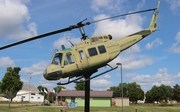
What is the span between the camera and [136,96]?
5295 inches

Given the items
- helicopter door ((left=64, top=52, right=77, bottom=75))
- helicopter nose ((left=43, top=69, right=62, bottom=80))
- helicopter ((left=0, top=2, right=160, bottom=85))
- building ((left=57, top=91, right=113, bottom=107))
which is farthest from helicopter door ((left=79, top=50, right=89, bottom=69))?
building ((left=57, top=91, right=113, bottom=107))

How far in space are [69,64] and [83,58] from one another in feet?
3.14

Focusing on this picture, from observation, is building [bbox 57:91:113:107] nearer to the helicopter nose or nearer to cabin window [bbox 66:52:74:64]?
cabin window [bbox 66:52:74:64]

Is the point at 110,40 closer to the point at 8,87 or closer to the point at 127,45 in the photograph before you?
the point at 127,45

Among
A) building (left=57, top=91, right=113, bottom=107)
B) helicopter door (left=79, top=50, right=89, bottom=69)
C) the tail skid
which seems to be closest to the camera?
helicopter door (left=79, top=50, right=89, bottom=69)

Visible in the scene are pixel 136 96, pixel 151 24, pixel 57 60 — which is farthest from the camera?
pixel 136 96

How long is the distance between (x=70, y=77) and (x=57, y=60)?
1292 mm

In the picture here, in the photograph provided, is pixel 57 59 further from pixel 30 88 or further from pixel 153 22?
pixel 30 88

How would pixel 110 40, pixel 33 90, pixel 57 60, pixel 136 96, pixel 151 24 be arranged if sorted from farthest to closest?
pixel 136 96 < pixel 33 90 < pixel 151 24 < pixel 110 40 < pixel 57 60

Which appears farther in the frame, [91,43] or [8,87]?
[8,87]

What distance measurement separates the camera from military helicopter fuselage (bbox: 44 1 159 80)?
506 inches

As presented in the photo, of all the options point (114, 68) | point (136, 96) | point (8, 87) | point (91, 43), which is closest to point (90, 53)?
point (91, 43)

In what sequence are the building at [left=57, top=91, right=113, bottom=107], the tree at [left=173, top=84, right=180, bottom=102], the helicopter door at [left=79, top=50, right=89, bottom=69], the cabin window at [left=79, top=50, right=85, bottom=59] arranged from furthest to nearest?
the tree at [left=173, top=84, right=180, bottom=102]
the building at [left=57, top=91, right=113, bottom=107]
the cabin window at [left=79, top=50, right=85, bottom=59]
the helicopter door at [left=79, top=50, right=89, bottom=69]

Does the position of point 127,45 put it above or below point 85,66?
above
